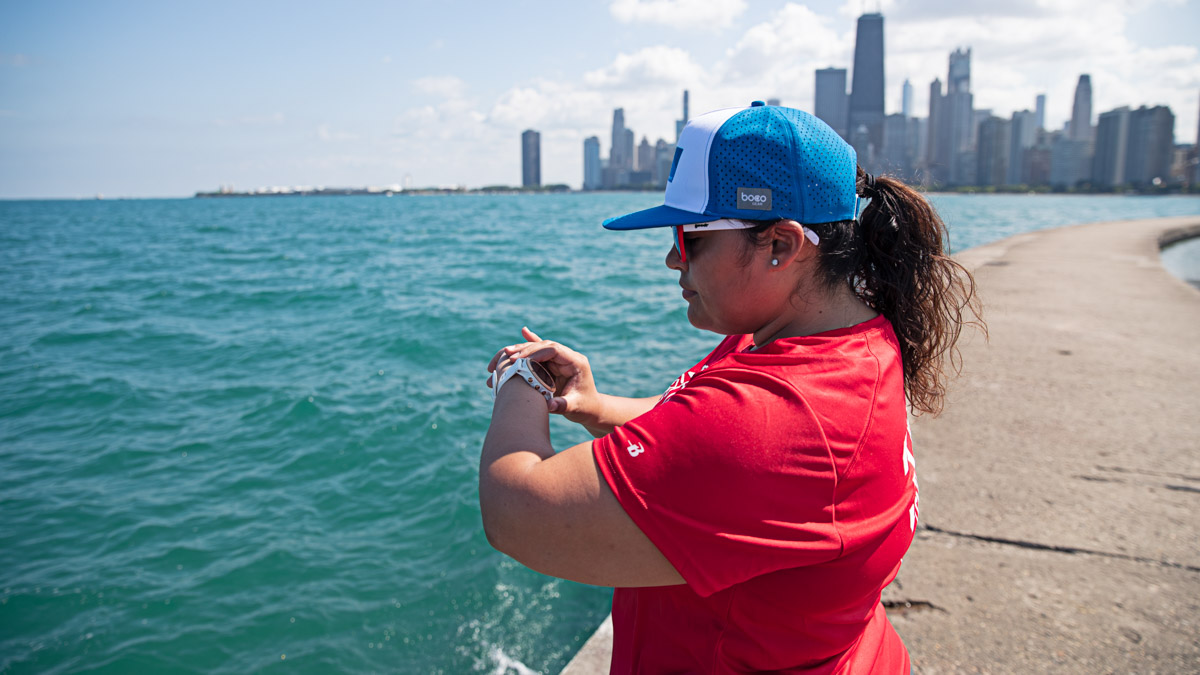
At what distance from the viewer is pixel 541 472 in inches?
45.7

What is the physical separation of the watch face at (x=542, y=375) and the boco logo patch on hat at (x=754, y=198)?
0.55m

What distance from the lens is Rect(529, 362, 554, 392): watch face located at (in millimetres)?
1511

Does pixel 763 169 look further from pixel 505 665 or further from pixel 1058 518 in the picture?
pixel 505 665

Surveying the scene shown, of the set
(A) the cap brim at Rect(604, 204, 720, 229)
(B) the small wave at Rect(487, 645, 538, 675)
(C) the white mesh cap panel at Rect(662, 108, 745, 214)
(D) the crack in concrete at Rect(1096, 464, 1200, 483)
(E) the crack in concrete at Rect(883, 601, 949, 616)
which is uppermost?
(C) the white mesh cap panel at Rect(662, 108, 745, 214)

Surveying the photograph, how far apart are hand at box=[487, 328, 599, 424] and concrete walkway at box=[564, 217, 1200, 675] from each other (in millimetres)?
1554

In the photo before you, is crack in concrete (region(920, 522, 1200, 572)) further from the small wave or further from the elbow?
the elbow

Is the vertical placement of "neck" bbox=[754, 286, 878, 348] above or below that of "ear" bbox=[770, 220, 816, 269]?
below

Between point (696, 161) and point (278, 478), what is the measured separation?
6927 millimetres

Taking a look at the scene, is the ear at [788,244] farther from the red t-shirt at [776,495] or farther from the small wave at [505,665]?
the small wave at [505,665]

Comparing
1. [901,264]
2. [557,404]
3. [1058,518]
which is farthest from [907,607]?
[557,404]

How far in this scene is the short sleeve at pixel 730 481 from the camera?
1.04m

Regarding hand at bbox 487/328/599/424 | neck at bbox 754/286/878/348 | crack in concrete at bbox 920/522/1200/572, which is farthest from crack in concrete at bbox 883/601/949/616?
neck at bbox 754/286/878/348

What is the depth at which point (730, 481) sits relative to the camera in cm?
104

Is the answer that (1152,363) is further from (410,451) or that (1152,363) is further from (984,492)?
(410,451)
